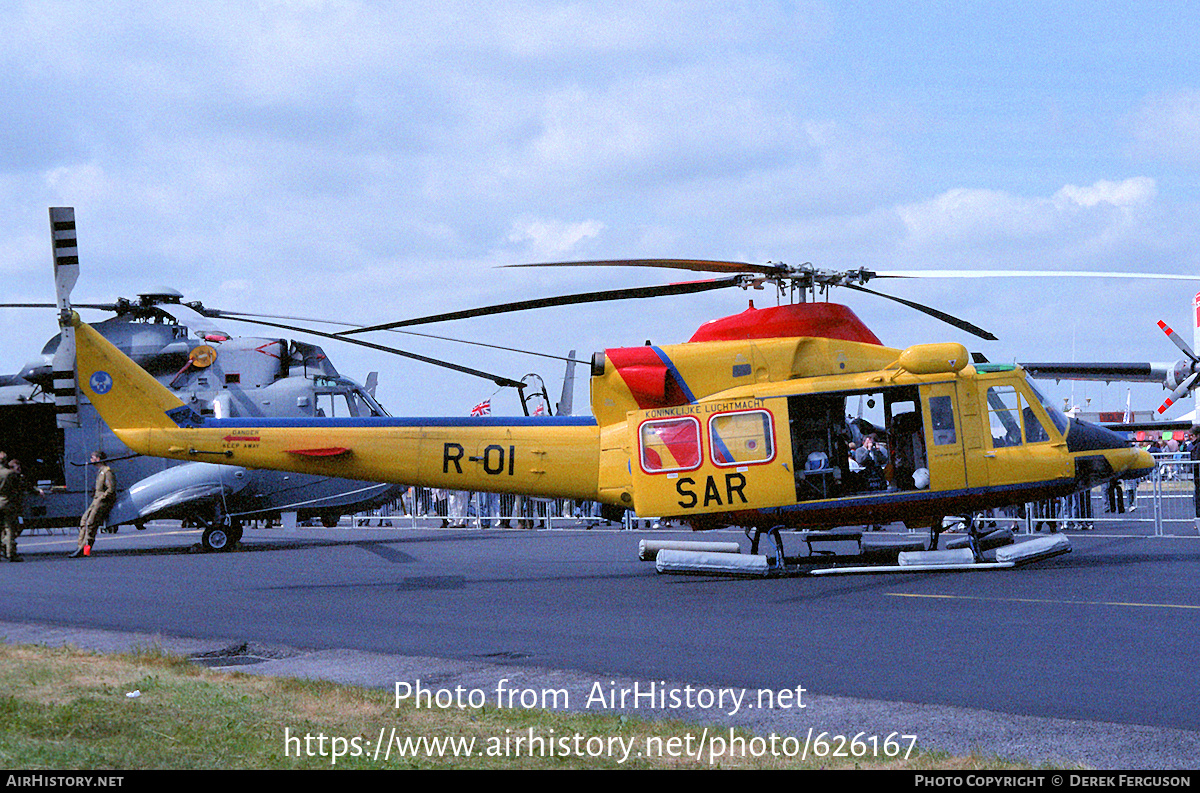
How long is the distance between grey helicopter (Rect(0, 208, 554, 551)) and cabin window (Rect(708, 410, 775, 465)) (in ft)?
37.8

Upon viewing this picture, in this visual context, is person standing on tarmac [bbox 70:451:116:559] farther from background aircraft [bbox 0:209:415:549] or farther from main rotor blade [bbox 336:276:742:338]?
main rotor blade [bbox 336:276:742:338]

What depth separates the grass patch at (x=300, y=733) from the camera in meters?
5.79

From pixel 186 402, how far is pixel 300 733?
17316mm

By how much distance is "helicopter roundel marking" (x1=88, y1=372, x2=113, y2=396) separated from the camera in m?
16.4

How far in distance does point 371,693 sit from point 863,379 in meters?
8.51

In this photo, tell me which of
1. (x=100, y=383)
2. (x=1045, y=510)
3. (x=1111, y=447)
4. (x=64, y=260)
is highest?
(x=64, y=260)

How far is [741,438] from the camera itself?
565 inches

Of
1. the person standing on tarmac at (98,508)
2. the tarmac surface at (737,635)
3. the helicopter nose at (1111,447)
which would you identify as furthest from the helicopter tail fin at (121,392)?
the helicopter nose at (1111,447)

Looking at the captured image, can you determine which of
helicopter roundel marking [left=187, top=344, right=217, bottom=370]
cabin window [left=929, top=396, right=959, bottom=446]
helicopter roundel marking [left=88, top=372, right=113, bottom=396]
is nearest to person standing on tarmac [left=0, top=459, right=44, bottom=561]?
helicopter roundel marking [left=187, top=344, right=217, bottom=370]

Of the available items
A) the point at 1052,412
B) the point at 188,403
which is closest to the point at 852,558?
the point at 1052,412

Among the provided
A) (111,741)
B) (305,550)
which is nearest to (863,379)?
(111,741)

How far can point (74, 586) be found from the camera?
1587cm

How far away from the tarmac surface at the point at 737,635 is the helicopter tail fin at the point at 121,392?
91.3 inches

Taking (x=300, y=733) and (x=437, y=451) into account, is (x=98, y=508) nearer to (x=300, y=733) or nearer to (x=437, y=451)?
(x=437, y=451)
